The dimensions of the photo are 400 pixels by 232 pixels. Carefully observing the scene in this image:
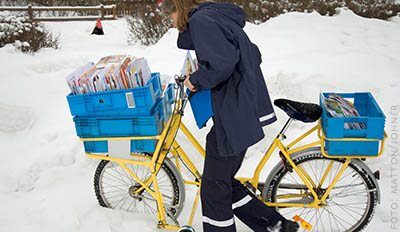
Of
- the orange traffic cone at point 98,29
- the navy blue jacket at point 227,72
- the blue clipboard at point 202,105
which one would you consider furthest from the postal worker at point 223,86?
the orange traffic cone at point 98,29

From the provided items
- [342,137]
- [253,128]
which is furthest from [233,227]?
[342,137]

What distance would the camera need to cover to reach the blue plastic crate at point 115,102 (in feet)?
6.90

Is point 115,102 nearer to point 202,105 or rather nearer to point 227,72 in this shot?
point 202,105

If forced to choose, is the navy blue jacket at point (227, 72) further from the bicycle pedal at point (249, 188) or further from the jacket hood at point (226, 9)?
the bicycle pedal at point (249, 188)

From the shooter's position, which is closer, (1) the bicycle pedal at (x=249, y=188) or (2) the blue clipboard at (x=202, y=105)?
(2) the blue clipboard at (x=202, y=105)

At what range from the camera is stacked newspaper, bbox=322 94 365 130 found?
2229 millimetres

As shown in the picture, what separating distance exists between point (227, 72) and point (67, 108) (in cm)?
316

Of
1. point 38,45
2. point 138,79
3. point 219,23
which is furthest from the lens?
point 38,45

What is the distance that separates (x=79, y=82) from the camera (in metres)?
2.12

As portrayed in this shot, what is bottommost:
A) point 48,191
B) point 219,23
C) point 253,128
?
point 48,191

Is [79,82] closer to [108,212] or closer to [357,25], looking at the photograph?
[108,212]

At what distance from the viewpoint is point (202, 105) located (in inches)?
86.7

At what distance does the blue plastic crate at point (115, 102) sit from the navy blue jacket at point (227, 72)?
35 cm

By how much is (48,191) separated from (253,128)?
7.32ft
